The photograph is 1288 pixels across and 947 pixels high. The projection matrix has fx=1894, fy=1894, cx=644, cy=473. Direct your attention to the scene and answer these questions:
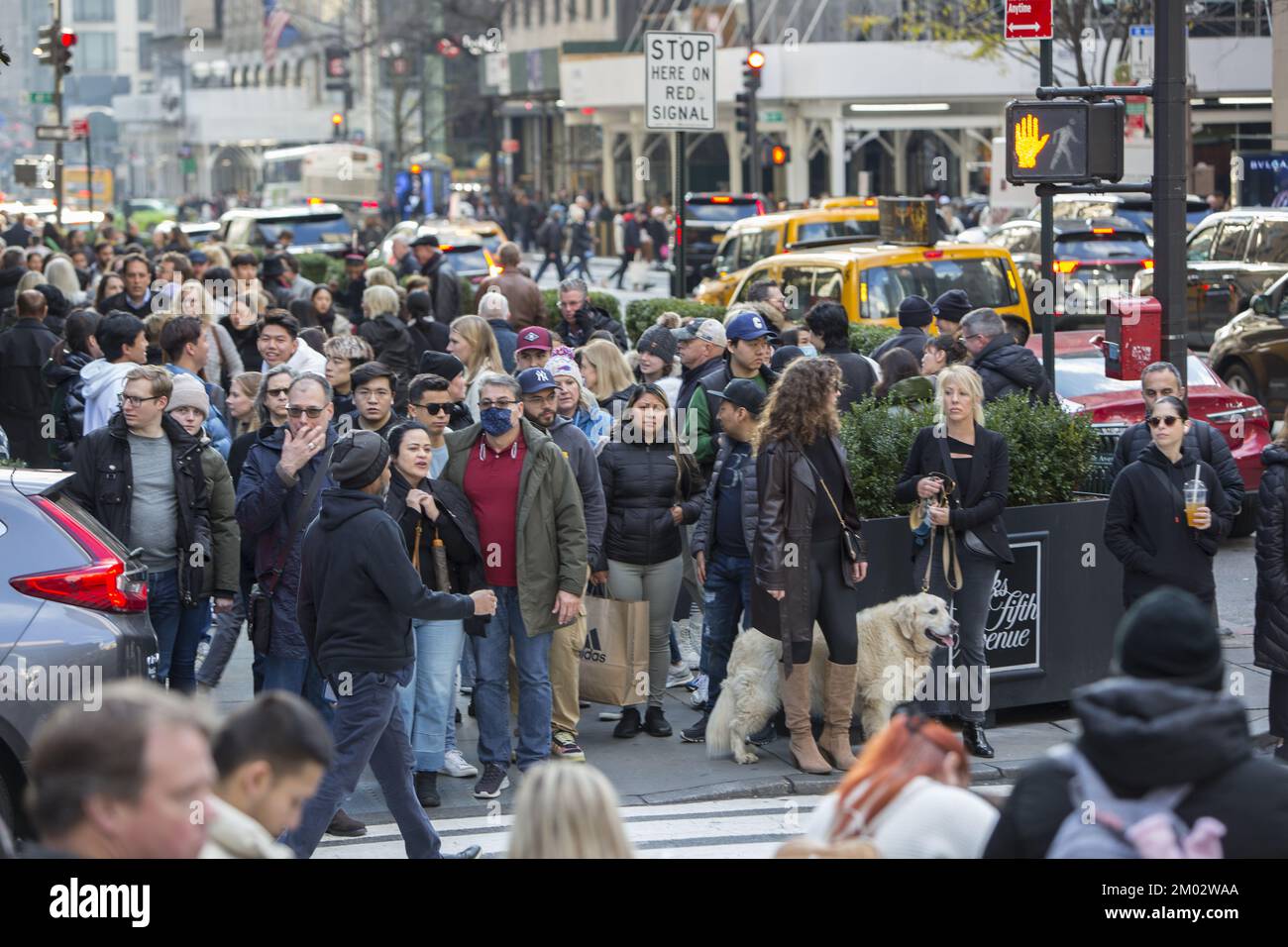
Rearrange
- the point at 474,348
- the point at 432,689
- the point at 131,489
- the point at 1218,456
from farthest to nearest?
the point at 474,348 < the point at 1218,456 < the point at 131,489 < the point at 432,689

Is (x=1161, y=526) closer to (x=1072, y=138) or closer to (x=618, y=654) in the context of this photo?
(x=618, y=654)

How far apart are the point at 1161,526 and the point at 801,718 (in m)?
1.91

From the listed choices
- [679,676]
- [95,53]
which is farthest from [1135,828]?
[95,53]

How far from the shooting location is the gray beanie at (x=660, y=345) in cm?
1109

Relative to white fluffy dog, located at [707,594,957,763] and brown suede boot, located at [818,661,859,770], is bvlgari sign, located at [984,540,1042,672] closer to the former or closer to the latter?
white fluffy dog, located at [707,594,957,763]

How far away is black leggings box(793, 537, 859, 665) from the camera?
856cm

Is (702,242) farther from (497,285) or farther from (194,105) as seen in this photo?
(194,105)

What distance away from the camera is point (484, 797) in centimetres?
841

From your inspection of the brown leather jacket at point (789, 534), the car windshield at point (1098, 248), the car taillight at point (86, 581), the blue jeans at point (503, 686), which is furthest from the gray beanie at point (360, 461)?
the car windshield at point (1098, 248)

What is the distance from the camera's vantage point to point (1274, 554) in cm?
866

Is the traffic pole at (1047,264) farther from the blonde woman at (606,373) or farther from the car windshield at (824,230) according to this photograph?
the car windshield at (824,230)

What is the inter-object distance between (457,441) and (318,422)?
2.08 feet

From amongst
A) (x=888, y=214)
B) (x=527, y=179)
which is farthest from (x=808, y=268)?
(x=527, y=179)
